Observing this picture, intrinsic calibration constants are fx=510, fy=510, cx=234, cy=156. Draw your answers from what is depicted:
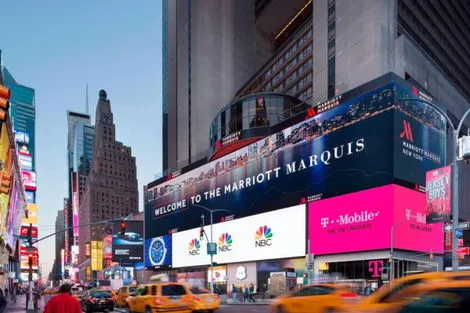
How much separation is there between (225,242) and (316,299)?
60216 mm

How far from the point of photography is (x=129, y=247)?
110 metres

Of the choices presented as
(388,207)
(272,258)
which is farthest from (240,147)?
(388,207)

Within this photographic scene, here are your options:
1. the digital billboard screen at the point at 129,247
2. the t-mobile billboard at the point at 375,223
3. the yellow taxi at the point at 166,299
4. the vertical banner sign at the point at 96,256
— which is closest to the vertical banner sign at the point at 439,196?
the yellow taxi at the point at 166,299

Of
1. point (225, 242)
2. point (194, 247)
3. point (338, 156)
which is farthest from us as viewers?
point (194, 247)

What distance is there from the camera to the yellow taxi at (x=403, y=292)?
7.05m

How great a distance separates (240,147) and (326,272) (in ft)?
84.7

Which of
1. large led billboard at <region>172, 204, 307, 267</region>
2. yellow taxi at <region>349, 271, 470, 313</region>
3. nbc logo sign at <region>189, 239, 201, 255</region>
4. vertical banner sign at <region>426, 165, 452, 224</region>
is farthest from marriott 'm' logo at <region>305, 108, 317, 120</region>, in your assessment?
yellow taxi at <region>349, 271, 470, 313</region>

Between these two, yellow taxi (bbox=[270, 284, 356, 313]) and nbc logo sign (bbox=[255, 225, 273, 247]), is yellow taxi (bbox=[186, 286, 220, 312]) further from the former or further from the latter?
nbc logo sign (bbox=[255, 225, 273, 247])

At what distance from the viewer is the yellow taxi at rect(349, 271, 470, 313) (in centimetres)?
705

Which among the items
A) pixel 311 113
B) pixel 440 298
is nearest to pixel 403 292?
pixel 440 298

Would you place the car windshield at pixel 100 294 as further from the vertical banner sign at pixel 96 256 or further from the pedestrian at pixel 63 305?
the vertical banner sign at pixel 96 256

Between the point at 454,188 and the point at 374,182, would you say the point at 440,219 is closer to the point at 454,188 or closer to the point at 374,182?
the point at 454,188

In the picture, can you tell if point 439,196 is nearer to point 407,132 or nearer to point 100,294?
point 100,294

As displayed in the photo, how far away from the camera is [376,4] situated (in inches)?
3108
